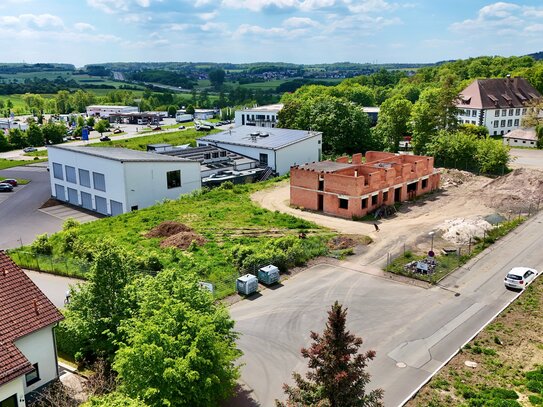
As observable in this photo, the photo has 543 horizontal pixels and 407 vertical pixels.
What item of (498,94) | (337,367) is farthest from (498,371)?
(498,94)

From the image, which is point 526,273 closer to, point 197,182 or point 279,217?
point 279,217

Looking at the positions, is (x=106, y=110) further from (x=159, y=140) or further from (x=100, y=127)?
(x=159, y=140)

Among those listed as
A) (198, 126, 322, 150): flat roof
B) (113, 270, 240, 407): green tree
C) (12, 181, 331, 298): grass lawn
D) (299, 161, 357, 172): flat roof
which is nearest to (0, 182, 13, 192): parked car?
(12, 181, 331, 298): grass lawn

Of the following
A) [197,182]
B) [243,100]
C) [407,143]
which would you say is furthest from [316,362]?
[243,100]

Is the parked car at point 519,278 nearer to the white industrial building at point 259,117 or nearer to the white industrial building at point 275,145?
the white industrial building at point 275,145

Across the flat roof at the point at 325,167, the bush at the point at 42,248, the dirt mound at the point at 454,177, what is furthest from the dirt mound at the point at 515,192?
the bush at the point at 42,248

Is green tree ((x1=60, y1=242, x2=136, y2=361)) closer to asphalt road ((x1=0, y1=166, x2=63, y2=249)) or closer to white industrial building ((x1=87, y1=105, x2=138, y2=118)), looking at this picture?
asphalt road ((x1=0, y1=166, x2=63, y2=249))
